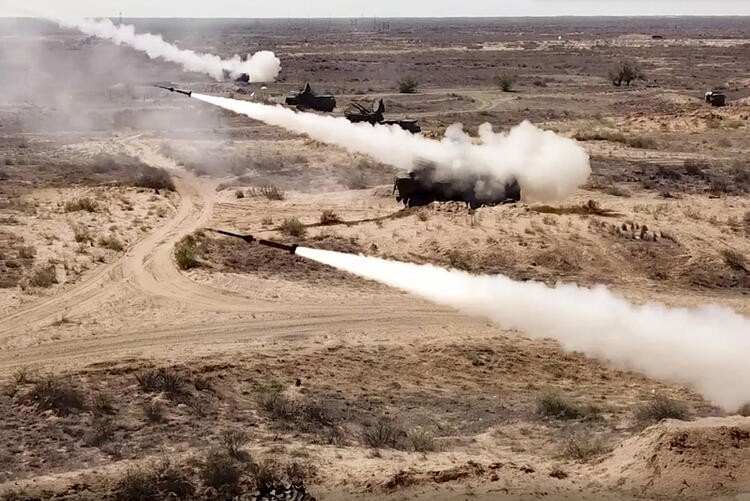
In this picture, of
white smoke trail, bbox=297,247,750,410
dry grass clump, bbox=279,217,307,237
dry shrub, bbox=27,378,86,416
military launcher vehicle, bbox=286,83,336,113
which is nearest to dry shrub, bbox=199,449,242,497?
dry shrub, bbox=27,378,86,416

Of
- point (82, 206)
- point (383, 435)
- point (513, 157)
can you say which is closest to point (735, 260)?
point (513, 157)

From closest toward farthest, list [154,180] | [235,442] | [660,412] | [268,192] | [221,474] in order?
[221,474], [235,442], [660,412], [268,192], [154,180]

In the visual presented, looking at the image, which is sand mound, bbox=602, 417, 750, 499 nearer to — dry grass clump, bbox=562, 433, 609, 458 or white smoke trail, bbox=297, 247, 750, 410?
dry grass clump, bbox=562, 433, 609, 458

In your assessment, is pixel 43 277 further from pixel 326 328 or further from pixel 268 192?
pixel 268 192

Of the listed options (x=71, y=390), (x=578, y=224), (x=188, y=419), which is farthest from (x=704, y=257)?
(x=71, y=390)

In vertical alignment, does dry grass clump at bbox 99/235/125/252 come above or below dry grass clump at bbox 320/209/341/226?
below

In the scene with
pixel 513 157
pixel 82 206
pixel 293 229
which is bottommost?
pixel 293 229
